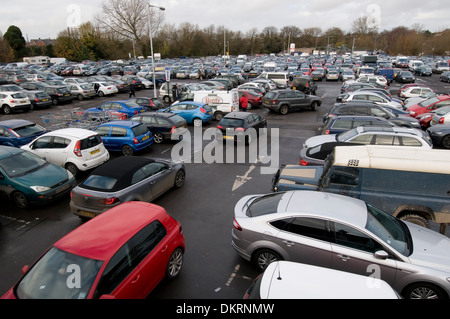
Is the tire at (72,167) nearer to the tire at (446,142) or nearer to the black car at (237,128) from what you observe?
the black car at (237,128)

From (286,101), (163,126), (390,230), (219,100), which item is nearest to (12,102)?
(163,126)

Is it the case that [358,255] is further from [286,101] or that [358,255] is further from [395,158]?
[286,101]

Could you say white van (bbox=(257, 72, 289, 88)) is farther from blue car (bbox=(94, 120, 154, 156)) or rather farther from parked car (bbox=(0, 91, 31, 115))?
parked car (bbox=(0, 91, 31, 115))

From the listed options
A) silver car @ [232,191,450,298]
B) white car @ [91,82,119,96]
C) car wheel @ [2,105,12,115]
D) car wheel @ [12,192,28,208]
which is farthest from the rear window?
white car @ [91,82,119,96]

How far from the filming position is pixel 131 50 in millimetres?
76625

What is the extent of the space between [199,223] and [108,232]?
10.4 feet

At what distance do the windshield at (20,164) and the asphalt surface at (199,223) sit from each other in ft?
3.72

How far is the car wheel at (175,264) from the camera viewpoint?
5598 mm

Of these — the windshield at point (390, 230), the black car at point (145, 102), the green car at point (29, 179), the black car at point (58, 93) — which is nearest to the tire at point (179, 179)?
the green car at point (29, 179)

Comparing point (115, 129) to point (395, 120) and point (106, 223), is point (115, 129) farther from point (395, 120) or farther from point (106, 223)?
point (395, 120)

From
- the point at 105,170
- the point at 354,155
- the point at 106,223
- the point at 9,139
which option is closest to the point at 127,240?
the point at 106,223

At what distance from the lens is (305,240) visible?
17.5 ft

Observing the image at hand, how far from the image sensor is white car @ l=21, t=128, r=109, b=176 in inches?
414

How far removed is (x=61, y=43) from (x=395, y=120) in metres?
79.3
